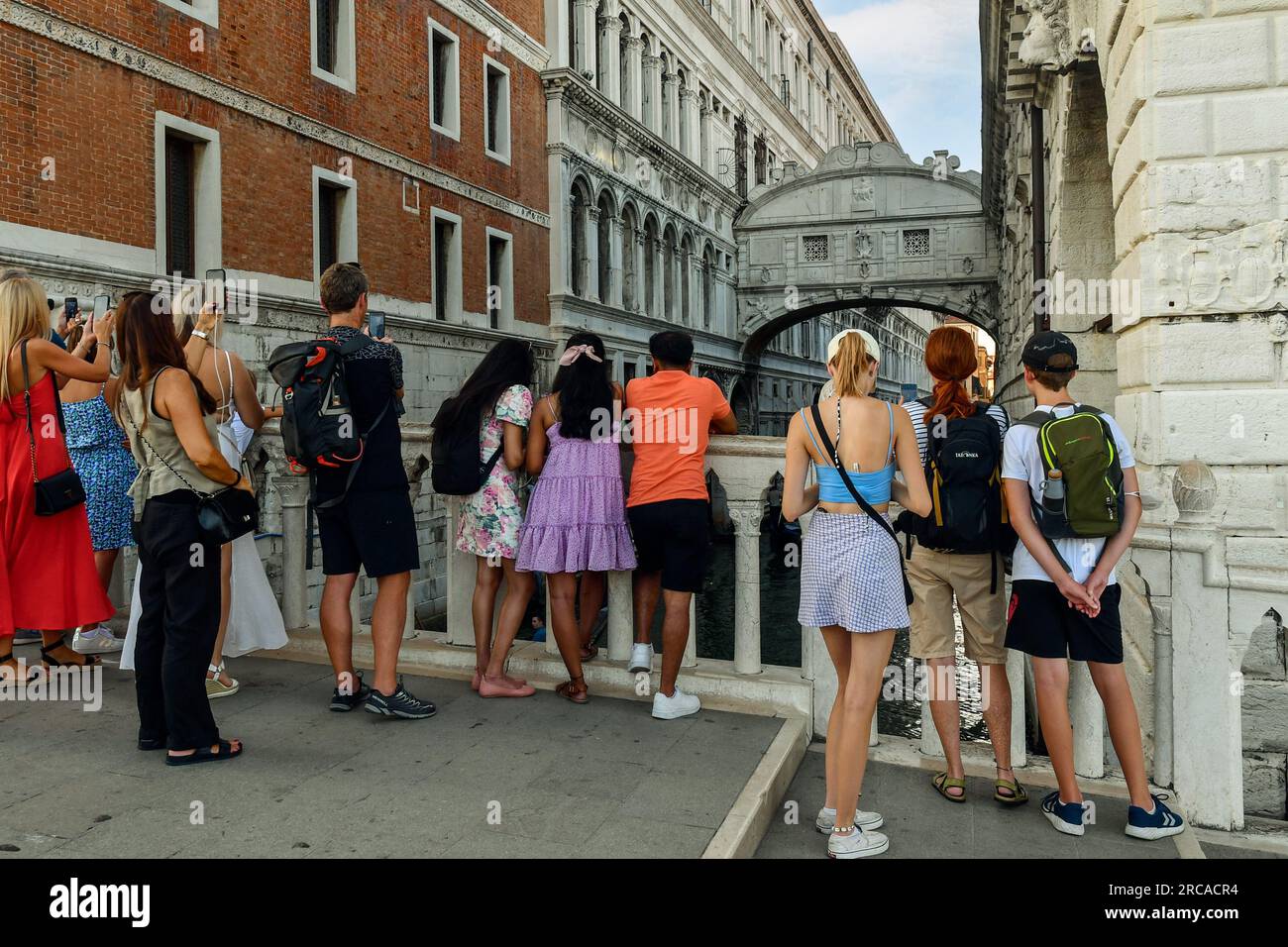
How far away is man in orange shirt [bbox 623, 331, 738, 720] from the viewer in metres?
4.52

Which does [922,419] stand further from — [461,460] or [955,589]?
[461,460]

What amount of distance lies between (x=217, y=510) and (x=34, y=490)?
57.8 inches

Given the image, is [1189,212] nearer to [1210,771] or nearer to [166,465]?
[1210,771]

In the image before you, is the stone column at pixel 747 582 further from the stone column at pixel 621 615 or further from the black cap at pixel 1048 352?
the black cap at pixel 1048 352

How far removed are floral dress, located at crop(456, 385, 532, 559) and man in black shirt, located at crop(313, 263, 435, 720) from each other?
461 millimetres

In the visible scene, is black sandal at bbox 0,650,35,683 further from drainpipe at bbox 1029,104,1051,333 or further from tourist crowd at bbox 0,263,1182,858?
drainpipe at bbox 1029,104,1051,333

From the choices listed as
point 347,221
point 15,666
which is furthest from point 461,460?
point 347,221

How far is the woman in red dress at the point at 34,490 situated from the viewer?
4.55 m

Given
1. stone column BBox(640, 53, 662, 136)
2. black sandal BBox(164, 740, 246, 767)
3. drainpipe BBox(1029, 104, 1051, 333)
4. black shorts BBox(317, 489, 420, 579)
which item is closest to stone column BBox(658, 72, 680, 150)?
stone column BBox(640, 53, 662, 136)

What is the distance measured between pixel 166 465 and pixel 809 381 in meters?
44.0

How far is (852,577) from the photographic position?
343cm

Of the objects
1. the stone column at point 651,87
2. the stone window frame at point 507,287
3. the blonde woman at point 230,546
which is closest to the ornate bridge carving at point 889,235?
the stone column at point 651,87

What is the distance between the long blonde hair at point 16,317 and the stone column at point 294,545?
4.95 feet

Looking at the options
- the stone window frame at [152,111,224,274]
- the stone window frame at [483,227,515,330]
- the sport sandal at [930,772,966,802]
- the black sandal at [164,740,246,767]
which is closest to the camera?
the black sandal at [164,740,246,767]
